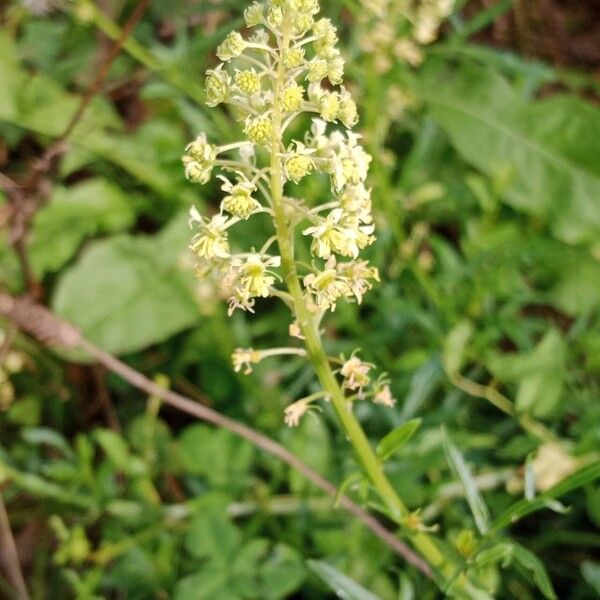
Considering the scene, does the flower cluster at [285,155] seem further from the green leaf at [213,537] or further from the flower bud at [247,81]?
the green leaf at [213,537]

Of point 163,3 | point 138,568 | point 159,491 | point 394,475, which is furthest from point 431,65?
point 138,568

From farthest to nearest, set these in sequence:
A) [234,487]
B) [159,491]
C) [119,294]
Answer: [119,294] < [159,491] < [234,487]

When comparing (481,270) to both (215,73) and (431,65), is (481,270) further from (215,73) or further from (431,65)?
(215,73)

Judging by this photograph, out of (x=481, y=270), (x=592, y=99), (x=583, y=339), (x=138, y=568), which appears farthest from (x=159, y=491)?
(x=592, y=99)

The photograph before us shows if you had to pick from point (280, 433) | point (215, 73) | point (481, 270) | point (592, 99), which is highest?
point (215, 73)

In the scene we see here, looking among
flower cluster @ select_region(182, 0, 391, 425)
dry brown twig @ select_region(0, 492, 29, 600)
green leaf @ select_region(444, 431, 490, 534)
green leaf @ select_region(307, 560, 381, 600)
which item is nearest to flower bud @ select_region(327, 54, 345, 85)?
flower cluster @ select_region(182, 0, 391, 425)

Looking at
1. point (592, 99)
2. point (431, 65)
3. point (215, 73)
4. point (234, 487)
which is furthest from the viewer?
point (592, 99)

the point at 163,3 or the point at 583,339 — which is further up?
the point at 163,3

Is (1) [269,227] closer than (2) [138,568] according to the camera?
No
